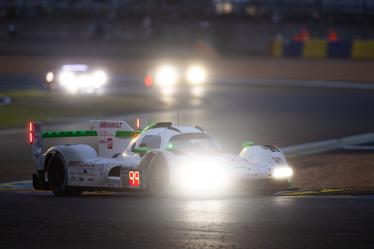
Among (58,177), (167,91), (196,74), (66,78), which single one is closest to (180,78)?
(196,74)

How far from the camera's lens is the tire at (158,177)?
13.7 meters

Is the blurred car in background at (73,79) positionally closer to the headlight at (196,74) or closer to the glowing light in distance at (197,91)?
the glowing light in distance at (197,91)

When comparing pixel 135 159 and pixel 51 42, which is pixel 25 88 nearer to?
pixel 51 42

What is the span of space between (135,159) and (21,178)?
178 inches

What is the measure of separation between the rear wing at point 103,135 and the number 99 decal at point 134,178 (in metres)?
1.42

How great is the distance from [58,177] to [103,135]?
38.0 inches

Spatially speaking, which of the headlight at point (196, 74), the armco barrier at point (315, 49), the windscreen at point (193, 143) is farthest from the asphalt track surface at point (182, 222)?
the armco barrier at point (315, 49)

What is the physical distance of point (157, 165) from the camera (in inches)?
538

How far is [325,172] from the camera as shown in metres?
18.0

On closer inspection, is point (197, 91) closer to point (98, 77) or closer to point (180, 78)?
point (98, 77)


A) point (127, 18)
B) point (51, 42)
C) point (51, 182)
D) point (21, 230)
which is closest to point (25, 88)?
point (51, 42)

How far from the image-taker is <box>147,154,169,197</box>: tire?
44.8 ft

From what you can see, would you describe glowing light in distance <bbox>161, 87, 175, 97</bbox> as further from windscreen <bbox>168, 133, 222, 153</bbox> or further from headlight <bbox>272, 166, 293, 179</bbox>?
headlight <bbox>272, 166, 293, 179</bbox>

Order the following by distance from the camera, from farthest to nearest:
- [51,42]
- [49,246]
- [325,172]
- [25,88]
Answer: [51,42], [25,88], [325,172], [49,246]
